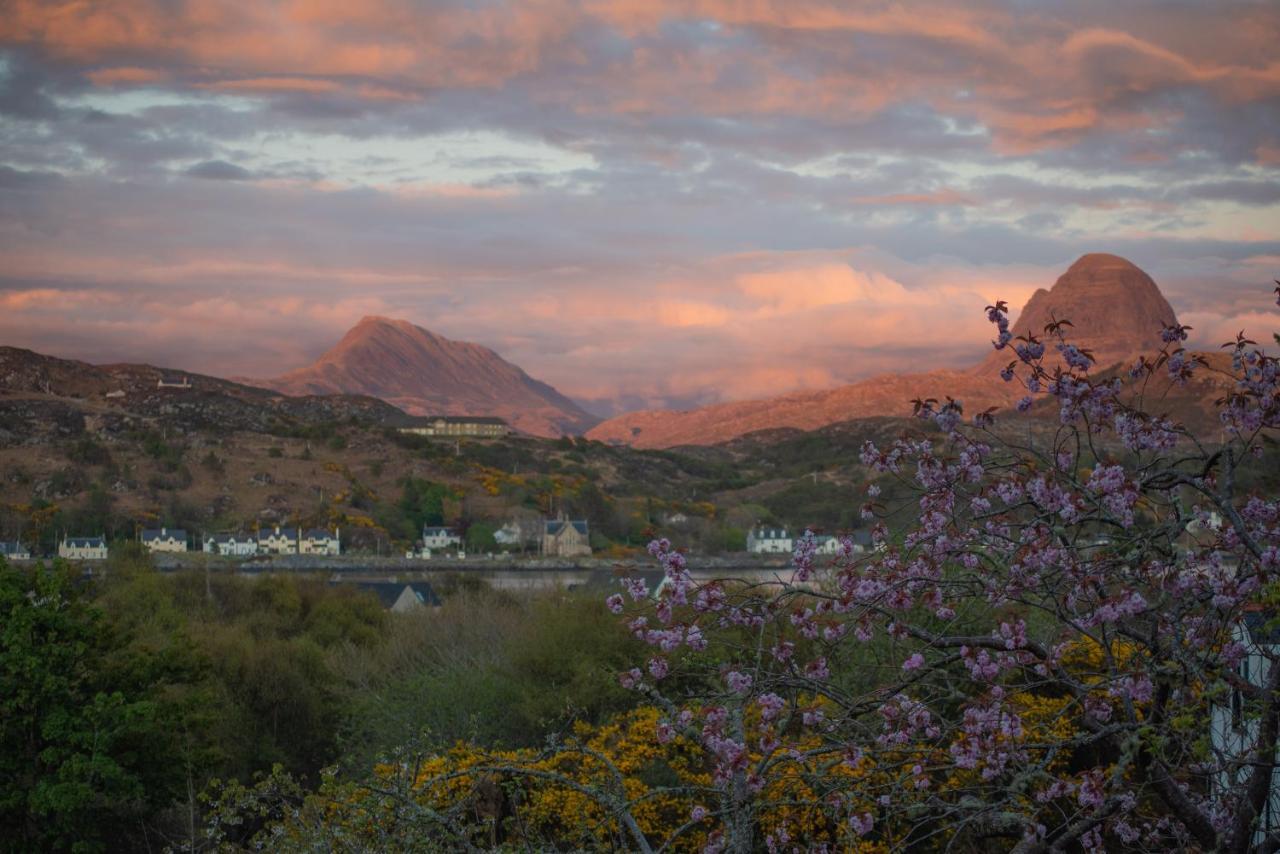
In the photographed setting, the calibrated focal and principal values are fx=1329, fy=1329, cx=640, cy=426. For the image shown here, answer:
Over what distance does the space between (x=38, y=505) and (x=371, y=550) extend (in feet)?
77.7

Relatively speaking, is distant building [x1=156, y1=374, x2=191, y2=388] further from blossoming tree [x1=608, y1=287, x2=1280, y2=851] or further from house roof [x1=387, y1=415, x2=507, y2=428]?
blossoming tree [x1=608, y1=287, x2=1280, y2=851]

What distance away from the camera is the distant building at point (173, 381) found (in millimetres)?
155000

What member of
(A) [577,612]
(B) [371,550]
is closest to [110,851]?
(A) [577,612]

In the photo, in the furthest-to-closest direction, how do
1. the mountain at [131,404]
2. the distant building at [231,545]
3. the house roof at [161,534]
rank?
the mountain at [131,404] → the distant building at [231,545] → the house roof at [161,534]

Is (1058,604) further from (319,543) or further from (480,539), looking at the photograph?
(480,539)

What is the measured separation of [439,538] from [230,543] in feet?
51.5

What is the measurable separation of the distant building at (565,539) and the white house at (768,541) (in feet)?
40.9

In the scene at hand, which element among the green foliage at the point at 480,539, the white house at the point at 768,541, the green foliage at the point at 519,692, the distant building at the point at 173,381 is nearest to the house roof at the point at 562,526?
the green foliage at the point at 480,539

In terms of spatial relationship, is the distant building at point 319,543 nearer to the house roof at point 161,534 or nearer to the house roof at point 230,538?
the house roof at point 230,538

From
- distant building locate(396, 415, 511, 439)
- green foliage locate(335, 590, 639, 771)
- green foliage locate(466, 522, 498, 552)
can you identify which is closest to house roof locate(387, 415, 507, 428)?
distant building locate(396, 415, 511, 439)

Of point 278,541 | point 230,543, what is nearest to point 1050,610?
point 230,543

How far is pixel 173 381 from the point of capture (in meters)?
160

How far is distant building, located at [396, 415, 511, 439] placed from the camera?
168875mm

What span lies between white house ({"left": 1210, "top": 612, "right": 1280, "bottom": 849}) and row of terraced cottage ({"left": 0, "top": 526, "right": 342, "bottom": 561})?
78.2 meters
